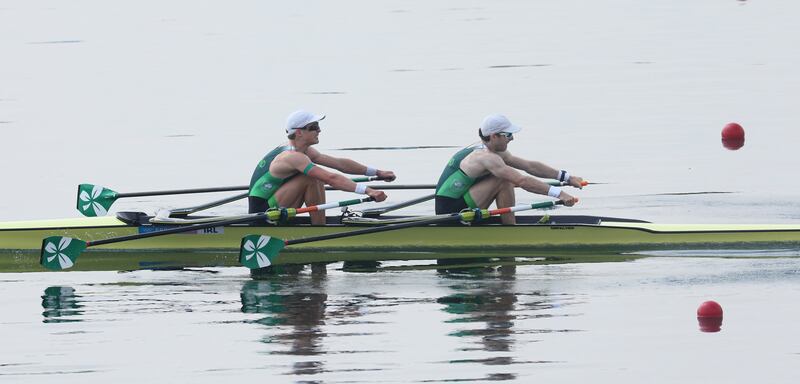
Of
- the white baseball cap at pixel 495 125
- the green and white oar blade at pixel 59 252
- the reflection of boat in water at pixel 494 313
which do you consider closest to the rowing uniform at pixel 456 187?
the white baseball cap at pixel 495 125

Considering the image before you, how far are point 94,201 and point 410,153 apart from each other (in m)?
6.79

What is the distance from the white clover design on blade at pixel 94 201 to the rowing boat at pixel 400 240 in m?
1.35

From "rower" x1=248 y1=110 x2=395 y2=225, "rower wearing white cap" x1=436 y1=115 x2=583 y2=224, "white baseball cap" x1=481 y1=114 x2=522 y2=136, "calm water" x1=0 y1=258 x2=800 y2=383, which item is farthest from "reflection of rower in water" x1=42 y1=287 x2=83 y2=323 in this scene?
"white baseball cap" x1=481 y1=114 x2=522 y2=136

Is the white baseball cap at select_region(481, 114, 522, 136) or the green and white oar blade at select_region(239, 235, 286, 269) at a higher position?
the white baseball cap at select_region(481, 114, 522, 136)

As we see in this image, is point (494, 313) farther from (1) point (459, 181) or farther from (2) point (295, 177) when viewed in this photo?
(2) point (295, 177)

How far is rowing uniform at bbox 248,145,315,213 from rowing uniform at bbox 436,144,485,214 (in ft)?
5.13

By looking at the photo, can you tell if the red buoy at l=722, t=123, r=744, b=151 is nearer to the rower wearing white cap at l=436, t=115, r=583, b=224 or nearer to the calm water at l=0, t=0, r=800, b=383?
the calm water at l=0, t=0, r=800, b=383

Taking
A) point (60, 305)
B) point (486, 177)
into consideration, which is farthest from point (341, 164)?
point (60, 305)

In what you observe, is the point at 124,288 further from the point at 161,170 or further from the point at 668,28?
the point at 668,28

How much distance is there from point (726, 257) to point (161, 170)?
34.0ft

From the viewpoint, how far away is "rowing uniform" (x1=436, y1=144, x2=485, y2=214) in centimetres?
1814

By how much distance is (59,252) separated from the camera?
17.7 m

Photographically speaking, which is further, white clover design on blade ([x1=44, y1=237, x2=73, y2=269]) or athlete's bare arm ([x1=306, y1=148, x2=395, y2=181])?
athlete's bare arm ([x1=306, y1=148, x2=395, y2=181])

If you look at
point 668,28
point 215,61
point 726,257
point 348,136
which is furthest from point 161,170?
point 668,28
